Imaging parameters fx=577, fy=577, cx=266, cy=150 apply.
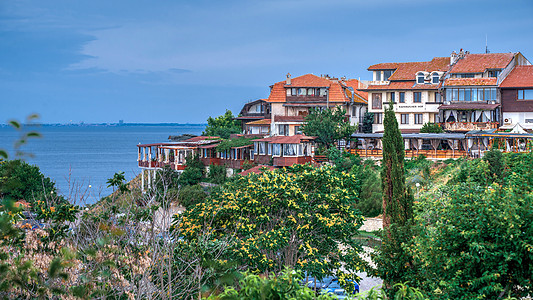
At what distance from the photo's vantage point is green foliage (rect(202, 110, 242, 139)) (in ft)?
232

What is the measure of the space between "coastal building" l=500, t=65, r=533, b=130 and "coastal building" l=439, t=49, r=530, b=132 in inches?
22.1

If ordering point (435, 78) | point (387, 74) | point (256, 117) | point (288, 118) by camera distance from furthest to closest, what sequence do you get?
point (256, 117) < point (387, 74) < point (288, 118) < point (435, 78)

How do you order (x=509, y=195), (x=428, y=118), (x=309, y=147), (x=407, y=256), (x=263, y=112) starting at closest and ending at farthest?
Result: (x=509, y=195) → (x=407, y=256) → (x=309, y=147) → (x=428, y=118) → (x=263, y=112)

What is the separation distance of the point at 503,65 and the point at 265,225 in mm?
38240

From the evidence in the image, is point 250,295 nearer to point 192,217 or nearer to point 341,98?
point 192,217

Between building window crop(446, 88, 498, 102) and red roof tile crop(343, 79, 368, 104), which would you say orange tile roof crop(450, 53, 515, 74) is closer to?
building window crop(446, 88, 498, 102)

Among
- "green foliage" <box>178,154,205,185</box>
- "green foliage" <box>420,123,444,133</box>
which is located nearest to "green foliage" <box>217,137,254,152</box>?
"green foliage" <box>178,154,205,185</box>

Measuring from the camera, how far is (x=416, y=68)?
5744cm

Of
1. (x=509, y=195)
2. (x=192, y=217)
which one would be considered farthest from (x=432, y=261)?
(x=192, y=217)

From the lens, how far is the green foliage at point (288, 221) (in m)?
19.5

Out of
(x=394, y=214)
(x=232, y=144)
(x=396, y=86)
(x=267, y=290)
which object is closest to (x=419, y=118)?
(x=396, y=86)

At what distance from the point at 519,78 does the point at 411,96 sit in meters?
9.44

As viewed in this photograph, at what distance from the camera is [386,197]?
2480 centimetres

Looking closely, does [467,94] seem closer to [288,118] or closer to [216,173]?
[288,118]
